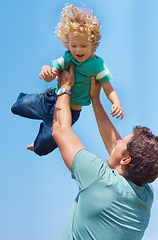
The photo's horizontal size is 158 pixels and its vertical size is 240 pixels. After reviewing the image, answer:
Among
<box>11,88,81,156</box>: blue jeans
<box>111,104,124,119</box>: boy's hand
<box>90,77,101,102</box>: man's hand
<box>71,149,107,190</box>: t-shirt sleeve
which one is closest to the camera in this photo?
<box>71,149,107,190</box>: t-shirt sleeve

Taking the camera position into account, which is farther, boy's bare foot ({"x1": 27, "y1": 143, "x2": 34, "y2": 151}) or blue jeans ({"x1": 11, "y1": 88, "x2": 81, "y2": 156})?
boy's bare foot ({"x1": 27, "y1": 143, "x2": 34, "y2": 151})

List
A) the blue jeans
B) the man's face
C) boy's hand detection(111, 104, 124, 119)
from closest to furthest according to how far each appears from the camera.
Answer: the man's face < boy's hand detection(111, 104, 124, 119) < the blue jeans

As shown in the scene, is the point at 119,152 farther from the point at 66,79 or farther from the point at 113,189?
the point at 66,79

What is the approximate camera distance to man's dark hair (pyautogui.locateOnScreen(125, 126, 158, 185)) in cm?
378

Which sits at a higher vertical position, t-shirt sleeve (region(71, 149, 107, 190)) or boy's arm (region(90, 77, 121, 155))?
boy's arm (region(90, 77, 121, 155))

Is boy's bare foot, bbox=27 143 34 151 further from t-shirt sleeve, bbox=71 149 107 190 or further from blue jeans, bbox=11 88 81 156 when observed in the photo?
t-shirt sleeve, bbox=71 149 107 190

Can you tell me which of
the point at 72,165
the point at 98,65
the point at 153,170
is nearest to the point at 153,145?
the point at 153,170

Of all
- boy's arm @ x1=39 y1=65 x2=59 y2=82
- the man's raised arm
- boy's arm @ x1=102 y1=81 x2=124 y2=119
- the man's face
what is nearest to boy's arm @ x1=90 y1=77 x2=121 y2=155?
boy's arm @ x1=102 y1=81 x2=124 y2=119

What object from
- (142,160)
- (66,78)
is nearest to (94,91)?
(66,78)

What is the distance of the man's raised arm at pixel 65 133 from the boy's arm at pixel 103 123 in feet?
1.50

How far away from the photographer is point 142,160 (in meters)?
3.78

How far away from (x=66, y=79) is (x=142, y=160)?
1869 mm

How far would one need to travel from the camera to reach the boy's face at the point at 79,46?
5.05m

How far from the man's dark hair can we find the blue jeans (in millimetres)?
1932
